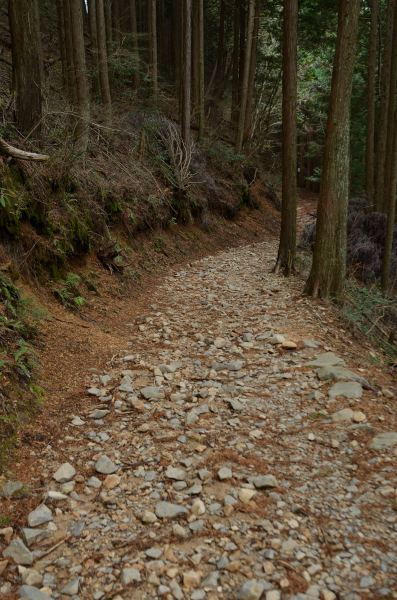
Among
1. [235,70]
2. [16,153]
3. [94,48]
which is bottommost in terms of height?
[16,153]

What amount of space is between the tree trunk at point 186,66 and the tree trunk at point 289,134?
467 cm

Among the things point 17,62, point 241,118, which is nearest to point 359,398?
point 17,62

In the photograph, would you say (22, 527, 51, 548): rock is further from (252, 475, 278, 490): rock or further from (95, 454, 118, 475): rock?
(252, 475, 278, 490): rock

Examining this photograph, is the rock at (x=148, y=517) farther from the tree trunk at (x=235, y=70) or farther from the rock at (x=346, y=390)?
the tree trunk at (x=235, y=70)

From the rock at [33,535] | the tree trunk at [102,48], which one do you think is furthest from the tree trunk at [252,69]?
the rock at [33,535]

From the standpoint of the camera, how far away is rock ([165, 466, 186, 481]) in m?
3.19

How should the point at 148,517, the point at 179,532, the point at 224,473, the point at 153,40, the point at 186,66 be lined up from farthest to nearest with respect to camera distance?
the point at 153,40, the point at 186,66, the point at 224,473, the point at 148,517, the point at 179,532

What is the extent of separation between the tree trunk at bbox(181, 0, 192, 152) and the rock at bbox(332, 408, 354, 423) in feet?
35.2

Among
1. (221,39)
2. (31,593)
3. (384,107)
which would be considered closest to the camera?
(31,593)

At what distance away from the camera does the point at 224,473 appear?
3188mm

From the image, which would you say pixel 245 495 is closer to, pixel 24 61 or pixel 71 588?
pixel 71 588

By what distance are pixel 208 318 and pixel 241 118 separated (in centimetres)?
1144

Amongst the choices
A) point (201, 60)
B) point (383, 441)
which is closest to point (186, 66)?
point (201, 60)

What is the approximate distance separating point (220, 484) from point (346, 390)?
1.96 meters
